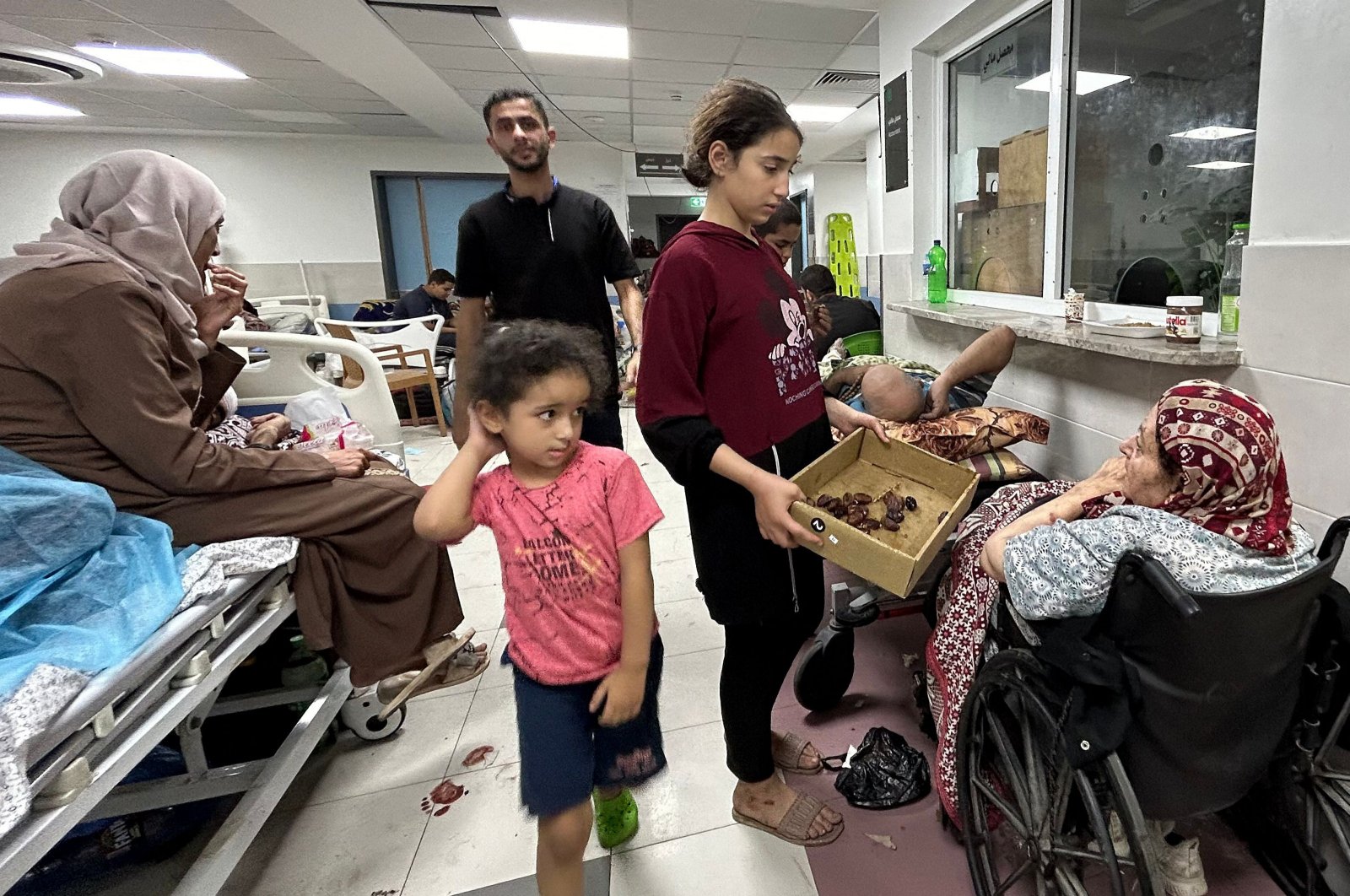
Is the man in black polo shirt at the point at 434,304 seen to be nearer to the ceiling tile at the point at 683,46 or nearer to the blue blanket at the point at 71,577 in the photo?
the ceiling tile at the point at 683,46

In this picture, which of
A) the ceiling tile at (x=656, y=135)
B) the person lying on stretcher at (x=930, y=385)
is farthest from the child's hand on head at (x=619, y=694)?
the ceiling tile at (x=656, y=135)

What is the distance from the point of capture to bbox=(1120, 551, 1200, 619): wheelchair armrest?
33.1 inches

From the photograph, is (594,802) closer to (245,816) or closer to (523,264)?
(245,816)

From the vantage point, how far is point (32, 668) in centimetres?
96

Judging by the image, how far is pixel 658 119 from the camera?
7.10 metres

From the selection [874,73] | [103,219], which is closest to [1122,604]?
[103,219]

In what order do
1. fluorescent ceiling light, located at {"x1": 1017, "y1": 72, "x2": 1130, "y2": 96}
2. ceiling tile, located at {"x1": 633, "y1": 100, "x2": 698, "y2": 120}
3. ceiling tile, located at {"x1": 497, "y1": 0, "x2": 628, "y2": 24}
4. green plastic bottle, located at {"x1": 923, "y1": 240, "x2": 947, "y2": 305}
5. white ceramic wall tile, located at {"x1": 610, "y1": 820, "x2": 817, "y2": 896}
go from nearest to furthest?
white ceramic wall tile, located at {"x1": 610, "y1": 820, "x2": 817, "y2": 896}
fluorescent ceiling light, located at {"x1": 1017, "y1": 72, "x2": 1130, "y2": 96}
green plastic bottle, located at {"x1": 923, "y1": 240, "x2": 947, "y2": 305}
ceiling tile, located at {"x1": 497, "y1": 0, "x2": 628, "y2": 24}
ceiling tile, located at {"x1": 633, "y1": 100, "x2": 698, "y2": 120}

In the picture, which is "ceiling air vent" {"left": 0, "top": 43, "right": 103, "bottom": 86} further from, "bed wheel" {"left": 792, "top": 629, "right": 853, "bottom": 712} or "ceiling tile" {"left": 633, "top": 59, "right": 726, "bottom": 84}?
"bed wheel" {"left": 792, "top": 629, "right": 853, "bottom": 712}

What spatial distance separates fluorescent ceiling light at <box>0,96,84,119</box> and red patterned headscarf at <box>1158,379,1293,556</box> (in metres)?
8.40

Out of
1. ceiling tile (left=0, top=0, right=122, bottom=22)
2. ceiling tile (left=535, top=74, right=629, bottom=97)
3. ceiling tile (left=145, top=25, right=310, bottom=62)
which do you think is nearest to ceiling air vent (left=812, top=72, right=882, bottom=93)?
ceiling tile (left=535, top=74, right=629, bottom=97)

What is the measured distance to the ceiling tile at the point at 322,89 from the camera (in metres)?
5.56

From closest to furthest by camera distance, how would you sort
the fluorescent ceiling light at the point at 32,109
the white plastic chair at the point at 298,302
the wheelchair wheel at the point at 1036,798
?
the wheelchair wheel at the point at 1036,798 < the fluorescent ceiling light at the point at 32,109 < the white plastic chair at the point at 298,302

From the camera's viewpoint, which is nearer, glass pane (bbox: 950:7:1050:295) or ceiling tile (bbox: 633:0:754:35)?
glass pane (bbox: 950:7:1050:295)

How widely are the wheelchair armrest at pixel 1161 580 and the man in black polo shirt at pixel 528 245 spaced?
1531mm
